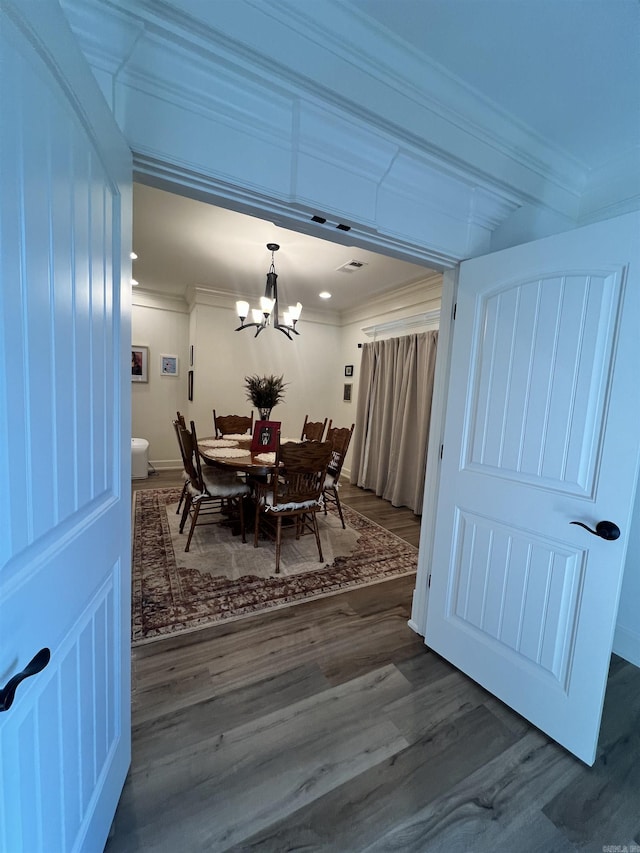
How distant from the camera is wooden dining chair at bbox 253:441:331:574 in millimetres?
2469

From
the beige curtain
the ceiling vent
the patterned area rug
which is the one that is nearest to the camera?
the patterned area rug

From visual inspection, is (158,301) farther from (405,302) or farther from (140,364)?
(405,302)

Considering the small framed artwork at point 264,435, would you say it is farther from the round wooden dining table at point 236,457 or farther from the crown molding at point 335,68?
the crown molding at point 335,68

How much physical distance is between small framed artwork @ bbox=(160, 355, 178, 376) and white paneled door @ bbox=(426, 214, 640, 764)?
4634 mm

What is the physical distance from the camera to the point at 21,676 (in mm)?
529

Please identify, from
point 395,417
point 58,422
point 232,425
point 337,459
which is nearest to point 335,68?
point 58,422

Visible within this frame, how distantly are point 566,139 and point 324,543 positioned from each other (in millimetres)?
3106

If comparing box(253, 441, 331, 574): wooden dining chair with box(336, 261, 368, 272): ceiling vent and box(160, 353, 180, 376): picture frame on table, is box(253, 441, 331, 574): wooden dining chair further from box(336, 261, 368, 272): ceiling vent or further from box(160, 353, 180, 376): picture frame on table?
box(160, 353, 180, 376): picture frame on table

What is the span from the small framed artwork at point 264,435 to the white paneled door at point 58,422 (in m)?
2.17

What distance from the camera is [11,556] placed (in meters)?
0.54

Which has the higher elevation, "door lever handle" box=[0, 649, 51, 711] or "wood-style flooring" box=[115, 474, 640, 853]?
"door lever handle" box=[0, 649, 51, 711]

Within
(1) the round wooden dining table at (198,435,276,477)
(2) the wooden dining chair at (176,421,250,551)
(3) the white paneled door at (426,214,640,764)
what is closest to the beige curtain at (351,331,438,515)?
(1) the round wooden dining table at (198,435,276,477)

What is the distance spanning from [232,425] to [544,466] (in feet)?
11.8

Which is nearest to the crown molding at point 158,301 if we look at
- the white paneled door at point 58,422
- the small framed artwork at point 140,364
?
the small framed artwork at point 140,364
